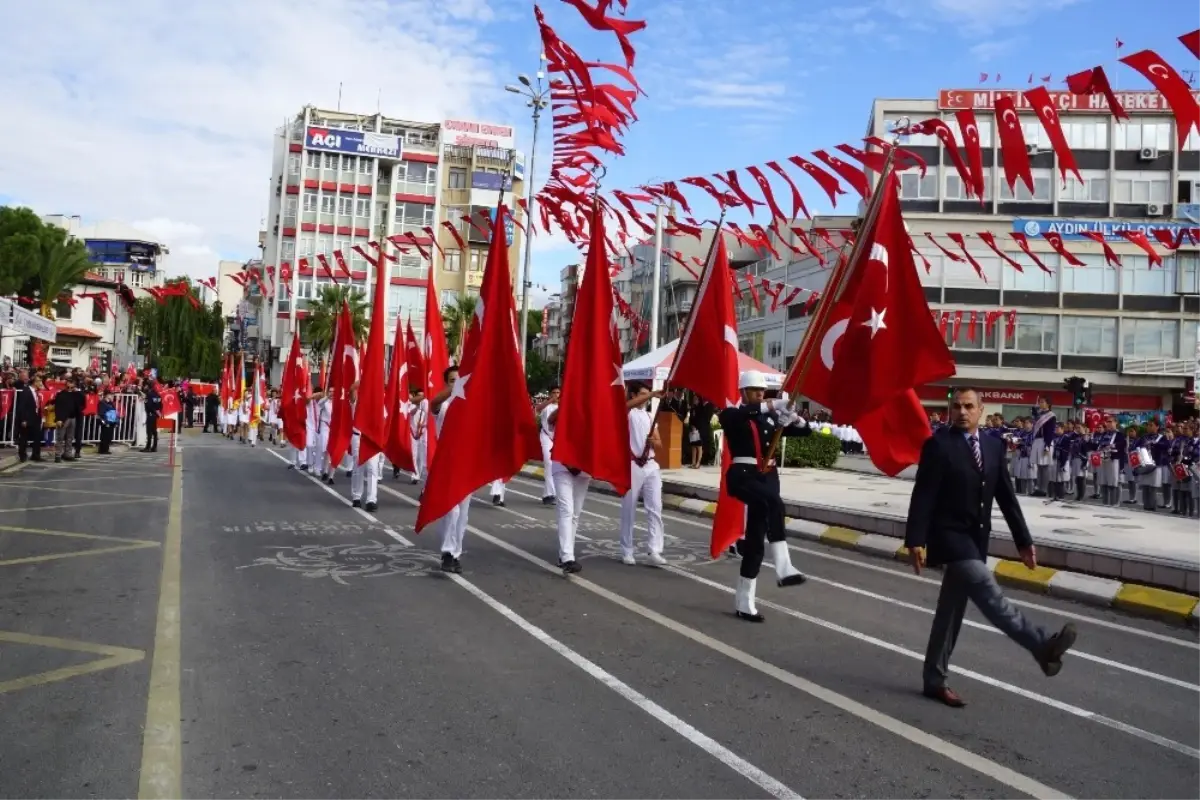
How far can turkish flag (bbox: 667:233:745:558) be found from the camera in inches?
395

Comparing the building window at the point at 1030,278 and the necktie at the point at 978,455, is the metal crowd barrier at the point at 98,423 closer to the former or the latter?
the necktie at the point at 978,455

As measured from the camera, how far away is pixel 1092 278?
5256 centimetres

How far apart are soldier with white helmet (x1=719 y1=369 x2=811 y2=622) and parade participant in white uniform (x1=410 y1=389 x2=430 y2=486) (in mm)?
7966

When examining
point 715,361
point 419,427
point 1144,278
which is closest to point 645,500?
point 715,361

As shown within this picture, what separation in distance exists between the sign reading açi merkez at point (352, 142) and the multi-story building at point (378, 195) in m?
0.07

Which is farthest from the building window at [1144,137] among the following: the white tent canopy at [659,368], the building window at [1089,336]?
the white tent canopy at [659,368]

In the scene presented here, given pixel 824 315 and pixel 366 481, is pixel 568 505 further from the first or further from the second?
pixel 366 481

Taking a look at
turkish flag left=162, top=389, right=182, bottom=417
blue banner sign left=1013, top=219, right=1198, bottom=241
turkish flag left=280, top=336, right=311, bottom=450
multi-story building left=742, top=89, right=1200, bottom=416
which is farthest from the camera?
multi-story building left=742, top=89, right=1200, bottom=416

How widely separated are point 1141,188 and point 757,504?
2123 inches

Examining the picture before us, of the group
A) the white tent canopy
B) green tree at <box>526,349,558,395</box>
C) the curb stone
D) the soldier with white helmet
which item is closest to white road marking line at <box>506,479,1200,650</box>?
the curb stone

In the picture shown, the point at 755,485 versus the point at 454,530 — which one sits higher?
the point at 755,485

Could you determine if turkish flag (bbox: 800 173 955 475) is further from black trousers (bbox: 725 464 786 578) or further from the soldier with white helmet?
black trousers (bbox: 725 464 786 578)

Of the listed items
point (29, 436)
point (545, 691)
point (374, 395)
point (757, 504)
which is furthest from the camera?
point (29, 436)

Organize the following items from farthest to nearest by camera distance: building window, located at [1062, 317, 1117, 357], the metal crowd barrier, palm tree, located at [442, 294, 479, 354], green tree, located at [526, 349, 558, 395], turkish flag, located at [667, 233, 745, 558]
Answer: green tree, located at [526, 349, 558, 395] < palm tree, located at [442, 294, 479, 354] < building window, located at [1062, 317, 1117, 357] < the metal crowd barrier < turkish flag, located at [667, 233, 745, 558]
